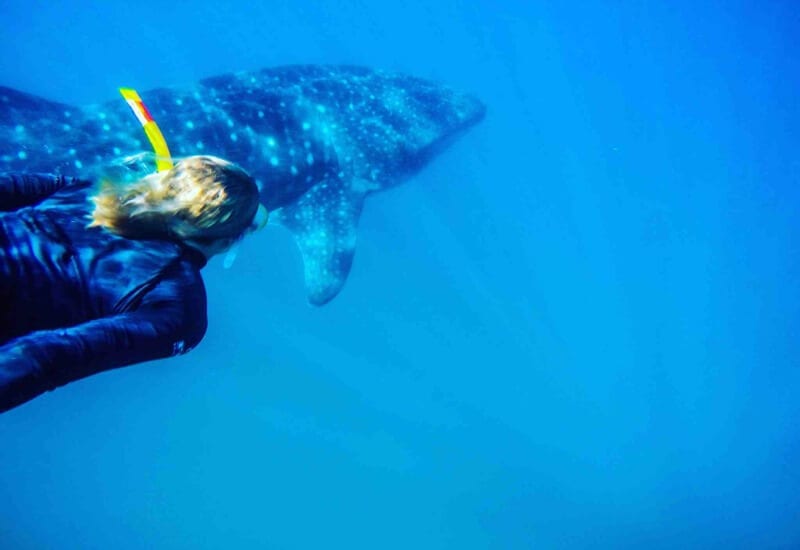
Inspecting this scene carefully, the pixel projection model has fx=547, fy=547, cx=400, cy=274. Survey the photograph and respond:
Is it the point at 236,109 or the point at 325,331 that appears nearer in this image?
the point at 236,109

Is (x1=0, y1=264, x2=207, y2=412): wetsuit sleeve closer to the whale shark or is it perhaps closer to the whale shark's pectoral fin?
the whale shark

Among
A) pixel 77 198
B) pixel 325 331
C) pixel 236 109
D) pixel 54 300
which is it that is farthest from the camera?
pixel 325 331

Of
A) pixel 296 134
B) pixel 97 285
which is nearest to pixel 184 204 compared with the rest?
pixel 97 285

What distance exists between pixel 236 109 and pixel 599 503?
1646 cm

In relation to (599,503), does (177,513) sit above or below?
below

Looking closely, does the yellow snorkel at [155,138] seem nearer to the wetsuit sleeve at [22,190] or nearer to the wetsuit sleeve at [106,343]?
the wetsuit sleeve at [22,190]

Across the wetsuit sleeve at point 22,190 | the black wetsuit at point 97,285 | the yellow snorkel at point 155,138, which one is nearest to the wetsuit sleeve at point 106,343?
the black wetsuit at point 97,285

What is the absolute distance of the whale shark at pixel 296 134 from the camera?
5.87 meters

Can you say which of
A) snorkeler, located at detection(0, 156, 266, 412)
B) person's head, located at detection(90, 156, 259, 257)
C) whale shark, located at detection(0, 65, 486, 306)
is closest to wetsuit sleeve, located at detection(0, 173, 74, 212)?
snorkeler, located at detection(0, 156, 266, 412)

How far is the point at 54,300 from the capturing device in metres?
2.03

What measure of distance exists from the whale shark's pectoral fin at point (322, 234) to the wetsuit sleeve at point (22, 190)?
574 cm

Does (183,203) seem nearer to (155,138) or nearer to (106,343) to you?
(106,343)

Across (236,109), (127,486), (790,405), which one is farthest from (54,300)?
(790,405)

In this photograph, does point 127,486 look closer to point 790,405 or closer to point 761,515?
point 761,515
